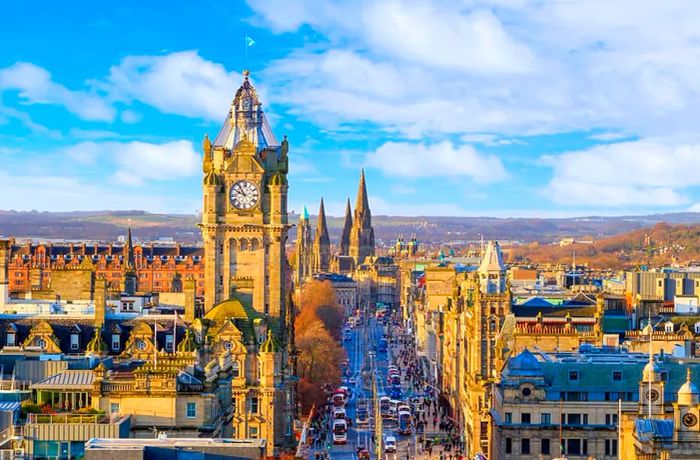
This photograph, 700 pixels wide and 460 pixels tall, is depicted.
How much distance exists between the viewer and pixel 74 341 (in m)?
113

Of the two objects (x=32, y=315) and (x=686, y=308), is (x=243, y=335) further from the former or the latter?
(x=686, y=308)

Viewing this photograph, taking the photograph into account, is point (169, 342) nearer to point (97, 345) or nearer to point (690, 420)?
point (97, 345)

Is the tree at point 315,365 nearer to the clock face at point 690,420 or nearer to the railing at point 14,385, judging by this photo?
the railing at point 14,385

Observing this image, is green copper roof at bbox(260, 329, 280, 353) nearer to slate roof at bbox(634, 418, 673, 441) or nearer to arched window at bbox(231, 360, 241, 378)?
arched window at bbox(231, 360, 241, 378)

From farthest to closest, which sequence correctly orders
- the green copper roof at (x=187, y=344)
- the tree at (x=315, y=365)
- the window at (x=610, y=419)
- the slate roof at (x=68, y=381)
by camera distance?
the tree at (x=315, y=365) → the green copper roof at (x=187, y=344) → the window at (x=610, y=419) → the slate roof at (x=68, y=381)

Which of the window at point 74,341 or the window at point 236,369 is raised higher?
the window at point 74,341

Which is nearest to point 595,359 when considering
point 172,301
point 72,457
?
point 72,457

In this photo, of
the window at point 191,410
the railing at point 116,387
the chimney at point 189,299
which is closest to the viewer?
the railing at point 116,387

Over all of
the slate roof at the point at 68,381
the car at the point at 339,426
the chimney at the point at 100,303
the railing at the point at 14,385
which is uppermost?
the chimney at the point at 100,303

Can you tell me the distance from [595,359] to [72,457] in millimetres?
47483

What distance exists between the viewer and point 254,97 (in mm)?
135000

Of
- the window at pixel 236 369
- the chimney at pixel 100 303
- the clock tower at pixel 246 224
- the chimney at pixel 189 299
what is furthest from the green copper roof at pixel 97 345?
the clock tower at pixel 246 224

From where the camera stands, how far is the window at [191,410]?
260 ft

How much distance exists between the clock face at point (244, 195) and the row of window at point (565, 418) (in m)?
33.0
